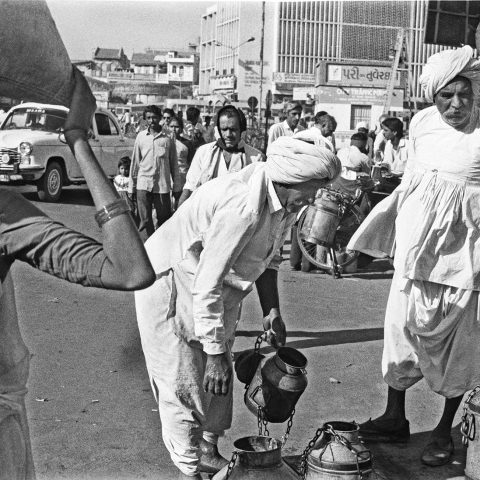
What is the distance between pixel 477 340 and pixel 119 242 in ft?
9.84

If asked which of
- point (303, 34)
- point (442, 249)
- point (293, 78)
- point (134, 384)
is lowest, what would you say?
point (134, 384)

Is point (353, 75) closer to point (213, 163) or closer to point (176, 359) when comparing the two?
point (213, 163)

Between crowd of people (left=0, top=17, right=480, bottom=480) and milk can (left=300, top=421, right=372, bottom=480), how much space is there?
477mm

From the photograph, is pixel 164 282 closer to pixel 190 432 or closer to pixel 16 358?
pixel 190 432

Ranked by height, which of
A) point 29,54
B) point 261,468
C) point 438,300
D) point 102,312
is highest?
point 29,54

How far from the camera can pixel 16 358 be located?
7.57ft

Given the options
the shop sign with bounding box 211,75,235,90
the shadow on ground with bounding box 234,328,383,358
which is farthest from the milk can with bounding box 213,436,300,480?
the shop sign with bounding box 211,75,235,90

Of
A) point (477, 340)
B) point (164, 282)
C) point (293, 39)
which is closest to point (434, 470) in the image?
point (477, 340)

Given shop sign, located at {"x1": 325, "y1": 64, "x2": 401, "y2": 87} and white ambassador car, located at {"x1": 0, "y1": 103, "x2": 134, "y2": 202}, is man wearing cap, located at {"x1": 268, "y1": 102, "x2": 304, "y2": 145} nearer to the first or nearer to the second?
white ambassador car, located at {"x1": 0, "y1": 103, "x2": 134, "y2": 202}

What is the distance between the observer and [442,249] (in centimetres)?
460

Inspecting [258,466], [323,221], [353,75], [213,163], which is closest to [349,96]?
[353,75]

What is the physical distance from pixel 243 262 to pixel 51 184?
14971 mm

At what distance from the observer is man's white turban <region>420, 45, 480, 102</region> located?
450 centimetres

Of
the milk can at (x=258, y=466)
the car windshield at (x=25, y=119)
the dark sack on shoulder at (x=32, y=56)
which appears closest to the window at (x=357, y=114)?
the car windshield at (x=25, y=119)
